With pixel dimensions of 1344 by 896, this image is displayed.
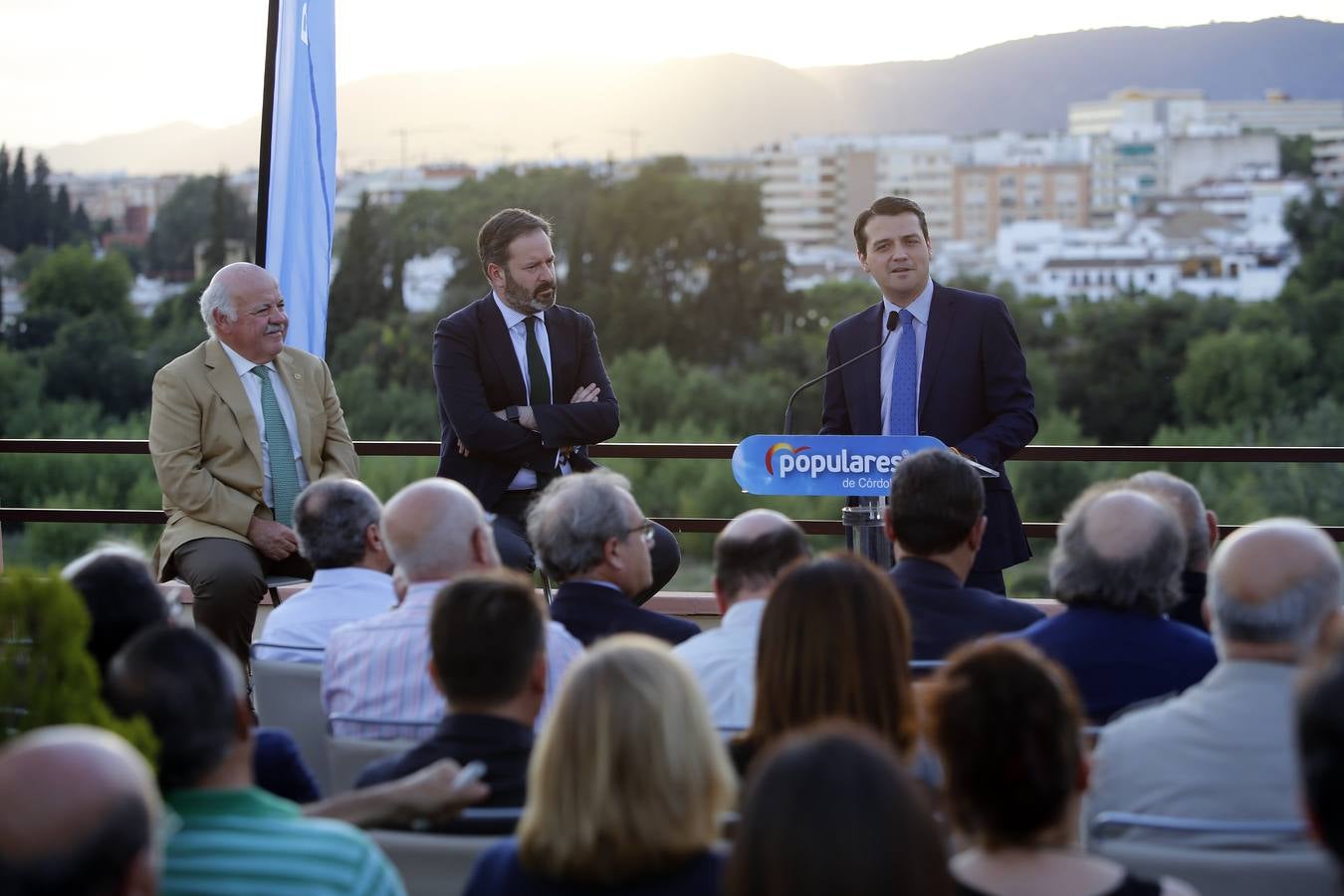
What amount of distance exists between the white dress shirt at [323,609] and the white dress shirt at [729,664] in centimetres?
93

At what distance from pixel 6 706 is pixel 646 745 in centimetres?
78

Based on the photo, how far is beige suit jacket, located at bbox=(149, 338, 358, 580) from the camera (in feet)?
14.8

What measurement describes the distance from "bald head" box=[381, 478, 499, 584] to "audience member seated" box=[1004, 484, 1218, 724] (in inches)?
42.5

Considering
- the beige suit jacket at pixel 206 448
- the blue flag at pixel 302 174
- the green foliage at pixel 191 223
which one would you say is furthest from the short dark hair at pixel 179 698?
the green foliage at pixel 191 223

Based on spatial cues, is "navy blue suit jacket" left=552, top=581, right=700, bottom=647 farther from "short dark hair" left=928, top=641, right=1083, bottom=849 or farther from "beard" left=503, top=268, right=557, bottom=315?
"beard" left=503, top=268, right=557, bottom=315

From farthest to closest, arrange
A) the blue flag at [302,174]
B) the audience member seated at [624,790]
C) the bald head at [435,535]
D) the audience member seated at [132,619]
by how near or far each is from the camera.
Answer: the blue flag at [302,174] → the bald head at [435,535] → the audience member seated at [132,619] → the audience member seated at [624,790]

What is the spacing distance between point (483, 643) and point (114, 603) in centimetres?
70

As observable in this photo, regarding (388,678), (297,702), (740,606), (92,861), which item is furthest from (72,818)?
(297,702)

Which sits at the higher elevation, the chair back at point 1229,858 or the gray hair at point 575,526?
the gray hair at point 575,526

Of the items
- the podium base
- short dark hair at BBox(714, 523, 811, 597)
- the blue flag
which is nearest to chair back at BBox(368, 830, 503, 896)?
short dark hair at BBox(714, 523, 811, 597)

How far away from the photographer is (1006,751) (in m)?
1.69

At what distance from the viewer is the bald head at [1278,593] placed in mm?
2221

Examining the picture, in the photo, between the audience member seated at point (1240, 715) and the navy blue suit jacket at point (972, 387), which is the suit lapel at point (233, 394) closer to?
the navy blue suit jacket at point (972, 387)

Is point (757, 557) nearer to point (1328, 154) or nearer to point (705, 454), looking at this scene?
point (705, 454)
